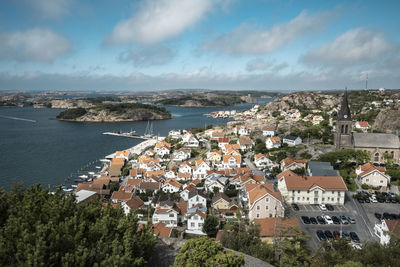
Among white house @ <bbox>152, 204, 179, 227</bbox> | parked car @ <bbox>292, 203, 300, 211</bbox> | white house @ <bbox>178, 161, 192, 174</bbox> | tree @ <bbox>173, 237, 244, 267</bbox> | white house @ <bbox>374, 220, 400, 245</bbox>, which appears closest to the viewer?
tree @ <bbox>173, 237, 244, 267</bbox>

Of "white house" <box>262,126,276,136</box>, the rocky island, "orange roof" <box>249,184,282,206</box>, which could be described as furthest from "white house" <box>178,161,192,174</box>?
the rocky island

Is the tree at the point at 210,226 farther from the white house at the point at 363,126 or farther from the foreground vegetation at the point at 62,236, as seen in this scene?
the white house at the point at 363,126

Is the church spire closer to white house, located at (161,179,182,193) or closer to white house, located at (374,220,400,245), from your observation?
white house, located at (374,220,400,245)

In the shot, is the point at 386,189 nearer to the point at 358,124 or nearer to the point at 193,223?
the point at 193,223

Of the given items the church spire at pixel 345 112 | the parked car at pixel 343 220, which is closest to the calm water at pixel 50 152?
the parked car at pixel 343 220

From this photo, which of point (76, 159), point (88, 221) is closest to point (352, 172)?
point (88, 221)

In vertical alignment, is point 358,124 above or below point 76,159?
above

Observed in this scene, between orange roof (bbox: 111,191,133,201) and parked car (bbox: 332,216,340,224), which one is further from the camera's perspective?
orange roof (bbox: 111,191,133,201)
